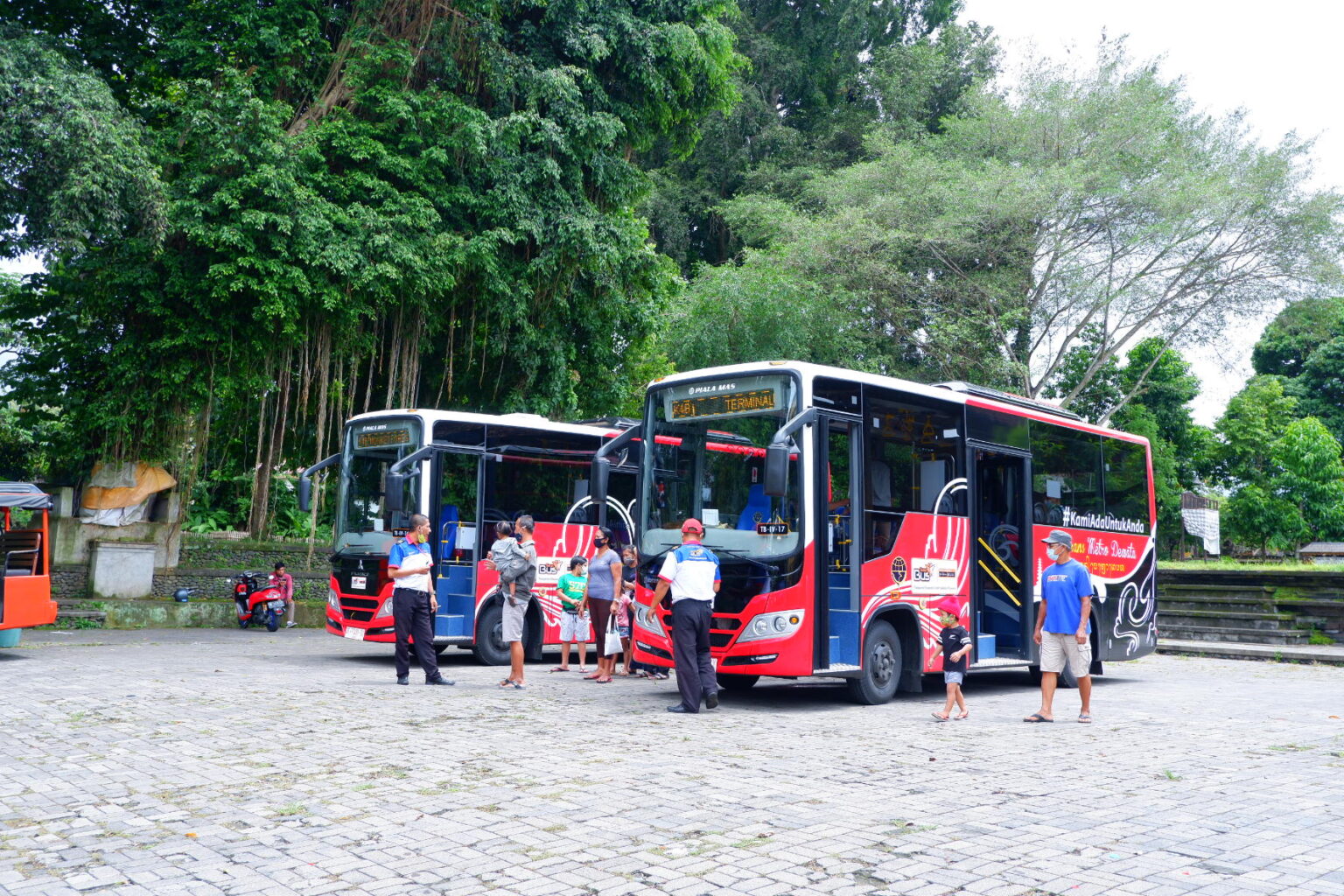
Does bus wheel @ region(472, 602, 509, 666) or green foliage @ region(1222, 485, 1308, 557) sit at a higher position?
green foliage @ region(1222, 485, 1308, 557)

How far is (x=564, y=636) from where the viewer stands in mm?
14320

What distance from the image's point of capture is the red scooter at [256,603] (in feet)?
67.6

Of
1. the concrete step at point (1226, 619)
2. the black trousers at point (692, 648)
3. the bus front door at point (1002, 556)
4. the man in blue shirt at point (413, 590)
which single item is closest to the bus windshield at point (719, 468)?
the black trousers at point (692, 648)

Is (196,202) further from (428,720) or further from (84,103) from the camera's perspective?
(428,720)

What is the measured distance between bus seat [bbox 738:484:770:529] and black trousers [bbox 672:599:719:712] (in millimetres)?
848

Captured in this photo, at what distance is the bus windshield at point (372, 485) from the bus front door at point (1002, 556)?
21.8ft

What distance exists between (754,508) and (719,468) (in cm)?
58

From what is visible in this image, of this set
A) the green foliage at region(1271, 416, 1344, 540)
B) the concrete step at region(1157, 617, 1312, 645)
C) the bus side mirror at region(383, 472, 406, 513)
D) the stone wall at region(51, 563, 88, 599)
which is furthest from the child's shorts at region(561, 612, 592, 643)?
the green foliage at region(1271, 416, 1344, 540)

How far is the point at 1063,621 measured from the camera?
33.6 ft

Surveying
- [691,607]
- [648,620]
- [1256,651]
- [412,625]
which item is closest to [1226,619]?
[1256,651]

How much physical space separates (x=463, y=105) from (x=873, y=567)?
43.5ft

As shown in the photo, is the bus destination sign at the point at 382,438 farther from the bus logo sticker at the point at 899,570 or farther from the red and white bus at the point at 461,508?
the bus logo sticker at the point at 899,570

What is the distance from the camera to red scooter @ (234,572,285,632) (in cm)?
2059

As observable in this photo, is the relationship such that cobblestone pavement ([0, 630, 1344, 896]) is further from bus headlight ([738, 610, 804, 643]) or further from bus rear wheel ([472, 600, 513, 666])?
bus rear wheel ([472, 600, 513, 666])
